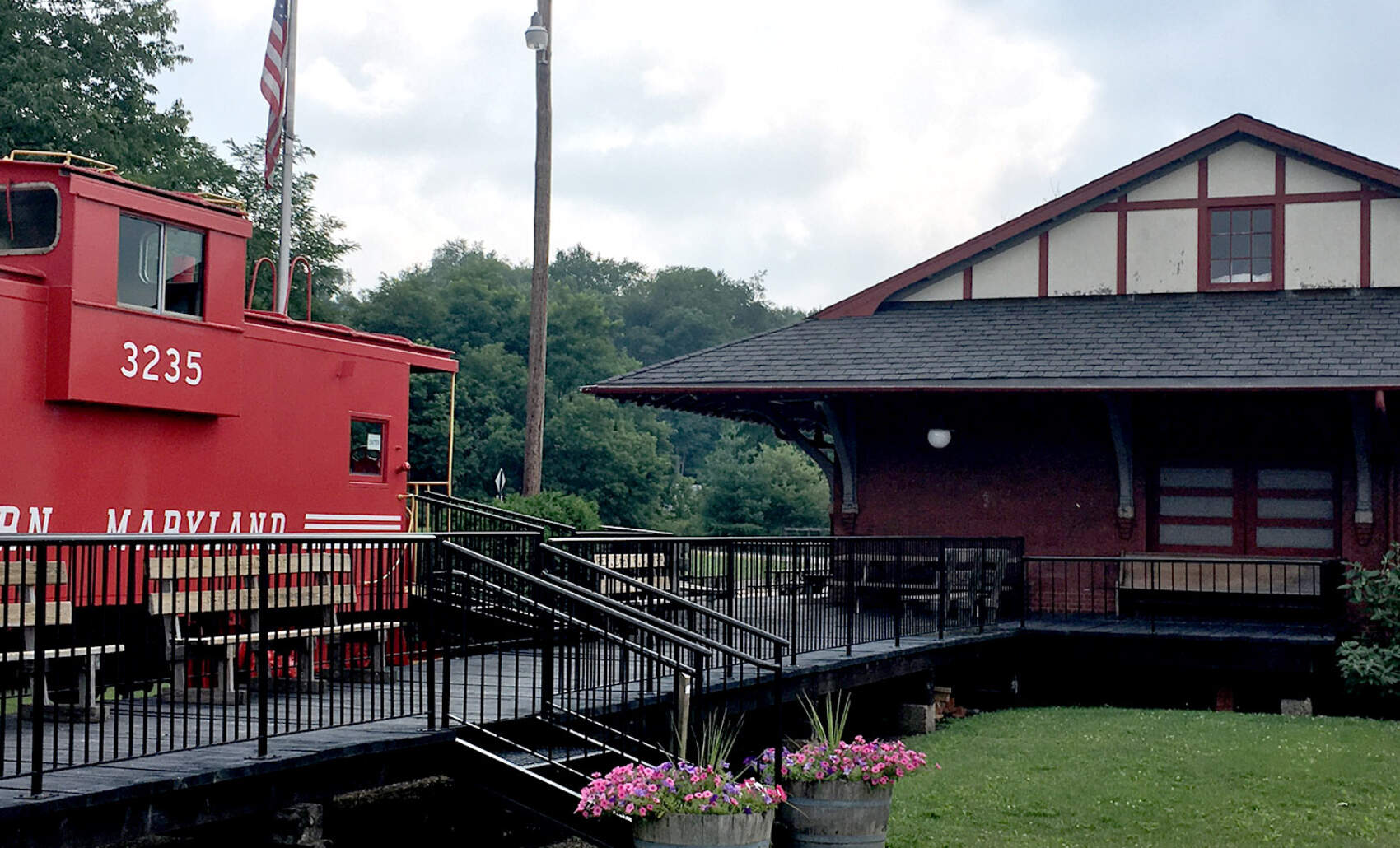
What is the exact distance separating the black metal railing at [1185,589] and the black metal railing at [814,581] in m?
0.88

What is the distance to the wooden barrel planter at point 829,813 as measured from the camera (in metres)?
8.66

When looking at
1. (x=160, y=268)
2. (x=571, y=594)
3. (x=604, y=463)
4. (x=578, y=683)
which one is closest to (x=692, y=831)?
(x=571, y=594)

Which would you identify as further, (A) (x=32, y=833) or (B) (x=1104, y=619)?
(B) (x=1104, y=619)

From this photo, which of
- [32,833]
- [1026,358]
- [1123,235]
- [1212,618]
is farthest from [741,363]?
[32,833]

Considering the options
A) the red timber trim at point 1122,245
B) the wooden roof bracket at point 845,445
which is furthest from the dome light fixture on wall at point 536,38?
the red timber trim at point 1122,245

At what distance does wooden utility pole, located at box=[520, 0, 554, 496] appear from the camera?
A: 24.8 m

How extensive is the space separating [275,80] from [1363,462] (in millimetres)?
16181

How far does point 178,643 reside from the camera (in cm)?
908

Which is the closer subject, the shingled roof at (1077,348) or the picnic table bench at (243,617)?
the picnic table bench at (243,617)

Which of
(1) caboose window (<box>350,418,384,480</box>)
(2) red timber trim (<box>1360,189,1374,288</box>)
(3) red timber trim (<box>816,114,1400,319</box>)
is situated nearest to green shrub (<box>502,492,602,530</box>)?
(3) red timber trim (<box>816,114,1400,319</box>)

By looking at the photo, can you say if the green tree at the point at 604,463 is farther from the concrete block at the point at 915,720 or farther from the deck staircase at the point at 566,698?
the deck staircase at the point at 566,698

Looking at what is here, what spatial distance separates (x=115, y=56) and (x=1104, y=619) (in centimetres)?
2847

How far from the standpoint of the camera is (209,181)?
38438 millimetres

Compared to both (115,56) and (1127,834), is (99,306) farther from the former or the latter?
(115,56)
